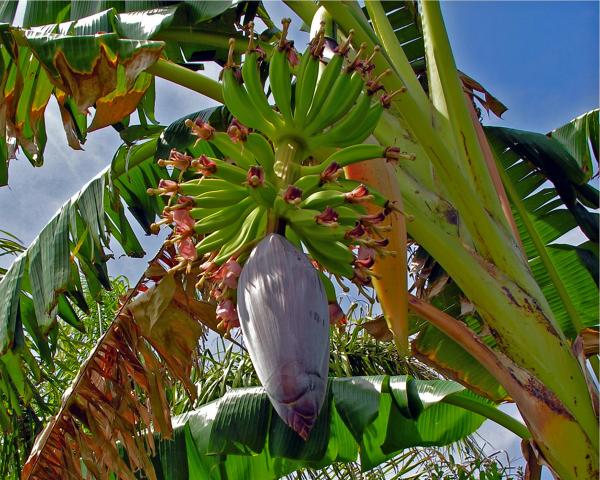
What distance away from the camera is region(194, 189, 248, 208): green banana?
120 cm

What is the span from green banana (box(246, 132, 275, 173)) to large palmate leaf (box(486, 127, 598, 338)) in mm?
1093

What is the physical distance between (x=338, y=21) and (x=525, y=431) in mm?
1246

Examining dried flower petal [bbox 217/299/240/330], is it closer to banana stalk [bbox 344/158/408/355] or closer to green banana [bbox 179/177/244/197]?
green banana [bbox 179/177/244/197]

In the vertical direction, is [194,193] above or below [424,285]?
above

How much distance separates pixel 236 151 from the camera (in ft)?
4.24

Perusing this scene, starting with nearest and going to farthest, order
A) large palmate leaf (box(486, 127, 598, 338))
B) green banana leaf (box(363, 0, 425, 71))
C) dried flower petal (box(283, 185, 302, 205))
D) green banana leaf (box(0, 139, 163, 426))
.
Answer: dried flower petal (box(283, 185, 302, 205)) < green banana leaf (box(0, 139, 163, 426)) < large palmate leaf (box(486, 127, 598, 338)) < green banana leaf (box(363, 0, 425, 71))

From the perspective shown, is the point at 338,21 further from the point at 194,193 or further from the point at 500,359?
the point at 500,359

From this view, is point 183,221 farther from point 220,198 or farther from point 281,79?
point 281,79

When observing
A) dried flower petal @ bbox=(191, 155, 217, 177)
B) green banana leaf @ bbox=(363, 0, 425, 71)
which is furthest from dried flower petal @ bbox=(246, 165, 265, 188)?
green banana leaf @ bbox=(363, 0, 425, 71)

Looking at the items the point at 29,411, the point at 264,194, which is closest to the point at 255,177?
the point at 264,194

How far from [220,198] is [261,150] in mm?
113

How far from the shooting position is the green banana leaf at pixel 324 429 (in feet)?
6.23

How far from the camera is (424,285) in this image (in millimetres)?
2162

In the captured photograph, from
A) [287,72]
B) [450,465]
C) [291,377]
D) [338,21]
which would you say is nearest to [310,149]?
[287,72]
